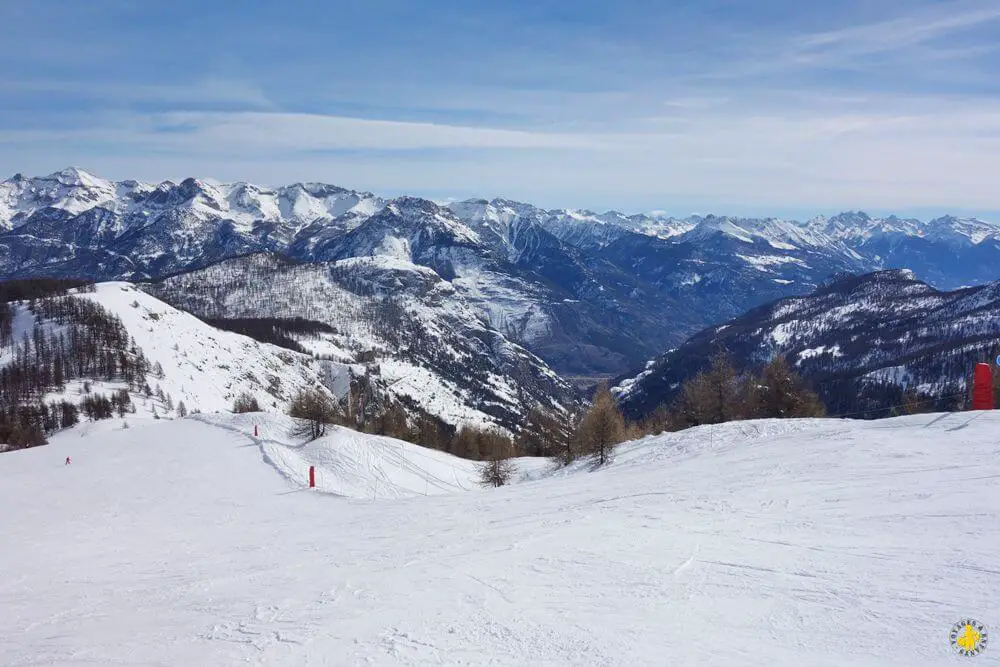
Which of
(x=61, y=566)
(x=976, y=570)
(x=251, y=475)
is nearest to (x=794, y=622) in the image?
(x=976, y=570)

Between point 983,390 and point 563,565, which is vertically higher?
point 983,390

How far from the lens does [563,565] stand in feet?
49.0

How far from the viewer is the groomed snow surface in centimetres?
1093

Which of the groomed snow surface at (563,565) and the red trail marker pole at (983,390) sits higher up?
the red trail marker pole at (983,390)

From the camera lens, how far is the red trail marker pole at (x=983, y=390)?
27641 millimetres

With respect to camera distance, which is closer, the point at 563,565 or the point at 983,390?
the point at 563,565

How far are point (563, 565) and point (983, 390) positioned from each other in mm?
24651

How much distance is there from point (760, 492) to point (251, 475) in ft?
86.4

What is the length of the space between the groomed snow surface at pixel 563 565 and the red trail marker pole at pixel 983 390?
2617 mm

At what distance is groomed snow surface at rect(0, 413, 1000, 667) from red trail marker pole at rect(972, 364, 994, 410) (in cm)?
262

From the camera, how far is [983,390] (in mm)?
27641

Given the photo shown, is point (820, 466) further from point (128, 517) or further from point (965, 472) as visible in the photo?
point (128, 517)

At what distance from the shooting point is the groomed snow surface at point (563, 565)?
10930 millimetres

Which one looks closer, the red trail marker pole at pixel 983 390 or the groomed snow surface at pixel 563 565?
the groomed snow surface at pixel 563 565
